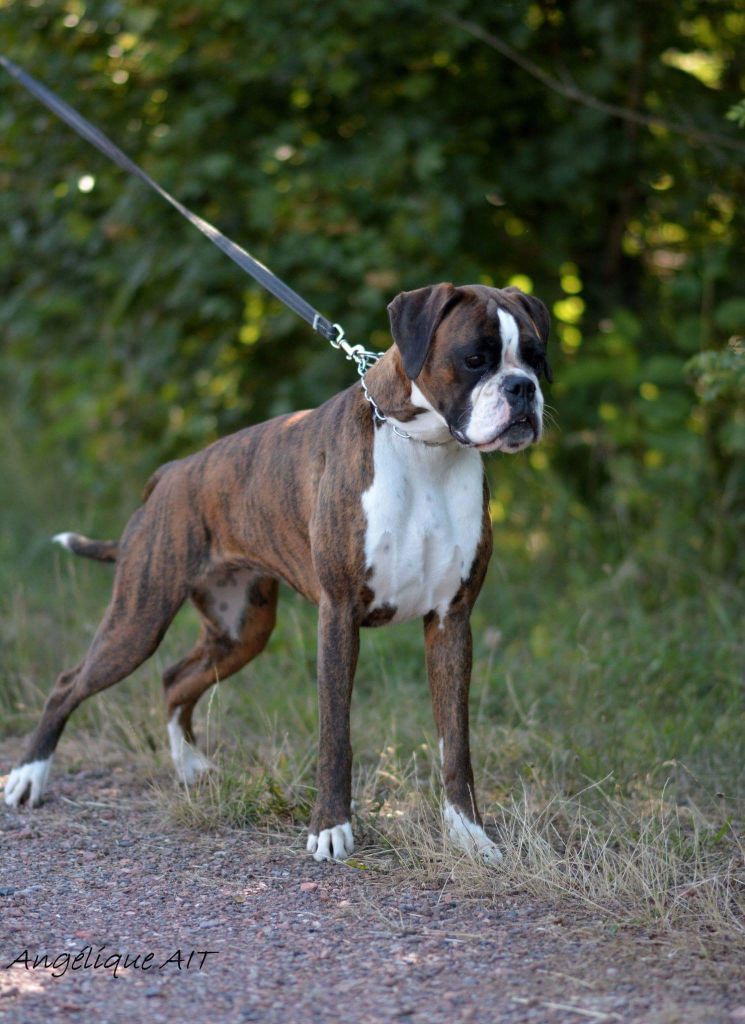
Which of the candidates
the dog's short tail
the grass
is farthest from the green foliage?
the dog's short tail

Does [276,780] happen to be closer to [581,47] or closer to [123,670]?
[123,670]

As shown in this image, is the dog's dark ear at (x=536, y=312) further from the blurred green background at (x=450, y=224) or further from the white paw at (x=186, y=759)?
the blurred green background at (x=450, y=224)

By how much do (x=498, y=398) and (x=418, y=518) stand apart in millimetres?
491

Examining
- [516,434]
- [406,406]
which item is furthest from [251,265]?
[516,434]

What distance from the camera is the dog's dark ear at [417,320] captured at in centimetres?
382

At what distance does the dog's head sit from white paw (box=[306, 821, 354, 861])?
3.99 feet

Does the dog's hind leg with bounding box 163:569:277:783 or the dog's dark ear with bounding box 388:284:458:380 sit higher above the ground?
the dog's dark ear with bounding box 388:284:458:380

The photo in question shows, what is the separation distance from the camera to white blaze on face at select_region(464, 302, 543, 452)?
3.68 metres

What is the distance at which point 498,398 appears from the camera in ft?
12.1

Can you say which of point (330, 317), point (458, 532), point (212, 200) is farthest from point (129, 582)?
point (212, 200)

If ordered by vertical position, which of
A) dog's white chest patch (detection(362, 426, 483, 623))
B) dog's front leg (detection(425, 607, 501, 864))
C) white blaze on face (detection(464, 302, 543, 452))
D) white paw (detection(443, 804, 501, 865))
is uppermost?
white blaze on face (detection(464, 302, 543, 452))

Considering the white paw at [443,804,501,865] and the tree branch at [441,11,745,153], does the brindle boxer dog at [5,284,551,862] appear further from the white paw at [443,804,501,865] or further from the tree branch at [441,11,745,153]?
the tree branch at [441,11,745,153]

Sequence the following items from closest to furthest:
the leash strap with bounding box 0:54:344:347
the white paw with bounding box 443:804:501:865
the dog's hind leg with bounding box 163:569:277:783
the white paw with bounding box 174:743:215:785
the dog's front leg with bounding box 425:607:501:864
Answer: the white paw with bounding box 443:804:501:865 < the dog's front leg with bounding box 425:607:501:864 < the leash strap with bounding box 0:54:344:347 < the white paw with bounding box 174:743:215:785 < the dog's hind leg with bounding box 163:569:277:783

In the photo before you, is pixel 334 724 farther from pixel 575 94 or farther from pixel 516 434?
pixel 575 94
